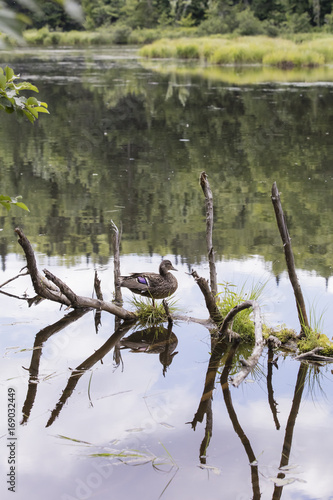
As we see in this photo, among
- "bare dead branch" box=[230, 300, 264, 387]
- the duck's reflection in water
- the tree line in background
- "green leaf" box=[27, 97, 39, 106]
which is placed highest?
the tree line in background

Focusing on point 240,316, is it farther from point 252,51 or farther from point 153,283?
point 252,51

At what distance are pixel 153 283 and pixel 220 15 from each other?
6375 centimetres

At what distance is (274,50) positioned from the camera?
38031 mm

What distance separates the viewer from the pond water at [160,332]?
3508 millimetres

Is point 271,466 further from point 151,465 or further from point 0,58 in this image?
point 0,58

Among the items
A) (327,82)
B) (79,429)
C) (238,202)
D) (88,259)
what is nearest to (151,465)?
(79,429)

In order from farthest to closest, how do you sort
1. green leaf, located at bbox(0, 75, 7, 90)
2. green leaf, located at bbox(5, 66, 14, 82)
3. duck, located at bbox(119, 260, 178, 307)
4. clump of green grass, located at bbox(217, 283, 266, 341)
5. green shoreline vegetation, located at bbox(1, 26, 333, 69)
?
green shoreline vegetation, located at bbox(1, 26, 333, 69) → duck, located at bbox(119, 260, 178, 307) → clump of green grass, located at bbox(217, 283, 266, 341) → green leaf, located at bbox(5, 66, 14, 82) → green leaf, located at bbox(0, 75, 7, 90)
